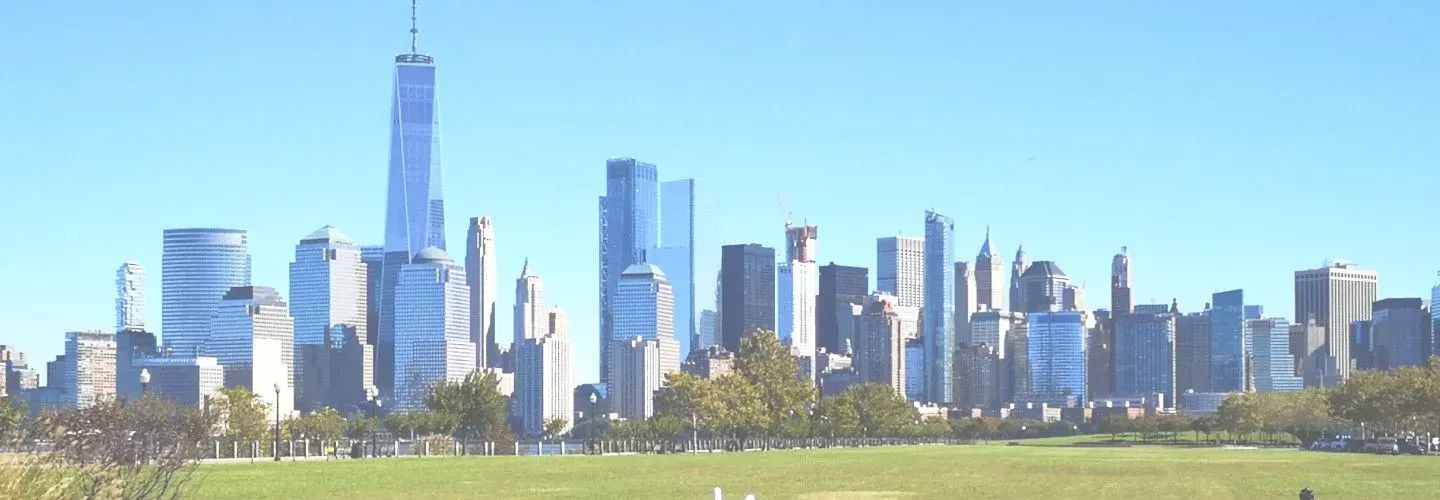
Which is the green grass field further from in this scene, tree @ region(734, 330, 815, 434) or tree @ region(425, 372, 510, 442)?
tree @ region(734, 330, 815, 434)

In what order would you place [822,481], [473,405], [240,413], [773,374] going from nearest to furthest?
1. [822,481]
2. [473,405]
3. [240,413]
4. [773,374]

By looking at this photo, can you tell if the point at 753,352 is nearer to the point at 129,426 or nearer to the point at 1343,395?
the point at 1343,395

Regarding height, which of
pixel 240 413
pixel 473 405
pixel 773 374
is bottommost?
pixel 240 413

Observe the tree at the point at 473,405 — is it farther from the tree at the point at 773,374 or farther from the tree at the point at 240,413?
the tree at the point at 773,374

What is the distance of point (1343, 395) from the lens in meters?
167

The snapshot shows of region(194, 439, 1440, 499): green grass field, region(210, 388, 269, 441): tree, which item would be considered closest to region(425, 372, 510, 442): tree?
region(210, 388, 269, 441): tree

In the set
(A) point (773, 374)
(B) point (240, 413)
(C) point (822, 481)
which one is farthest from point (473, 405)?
(C) point (822, 481)

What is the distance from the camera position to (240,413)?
141m

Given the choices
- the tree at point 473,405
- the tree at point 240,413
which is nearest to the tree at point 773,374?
the tree at point 473,405

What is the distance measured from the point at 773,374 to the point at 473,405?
3670cm

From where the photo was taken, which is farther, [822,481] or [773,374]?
[773,374]

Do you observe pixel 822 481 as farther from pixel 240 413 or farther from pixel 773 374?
pixel 773 374

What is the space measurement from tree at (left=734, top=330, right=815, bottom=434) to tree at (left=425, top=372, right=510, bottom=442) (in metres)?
29.8

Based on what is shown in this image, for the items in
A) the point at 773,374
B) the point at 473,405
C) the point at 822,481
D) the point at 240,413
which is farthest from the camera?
the point at 773,374
